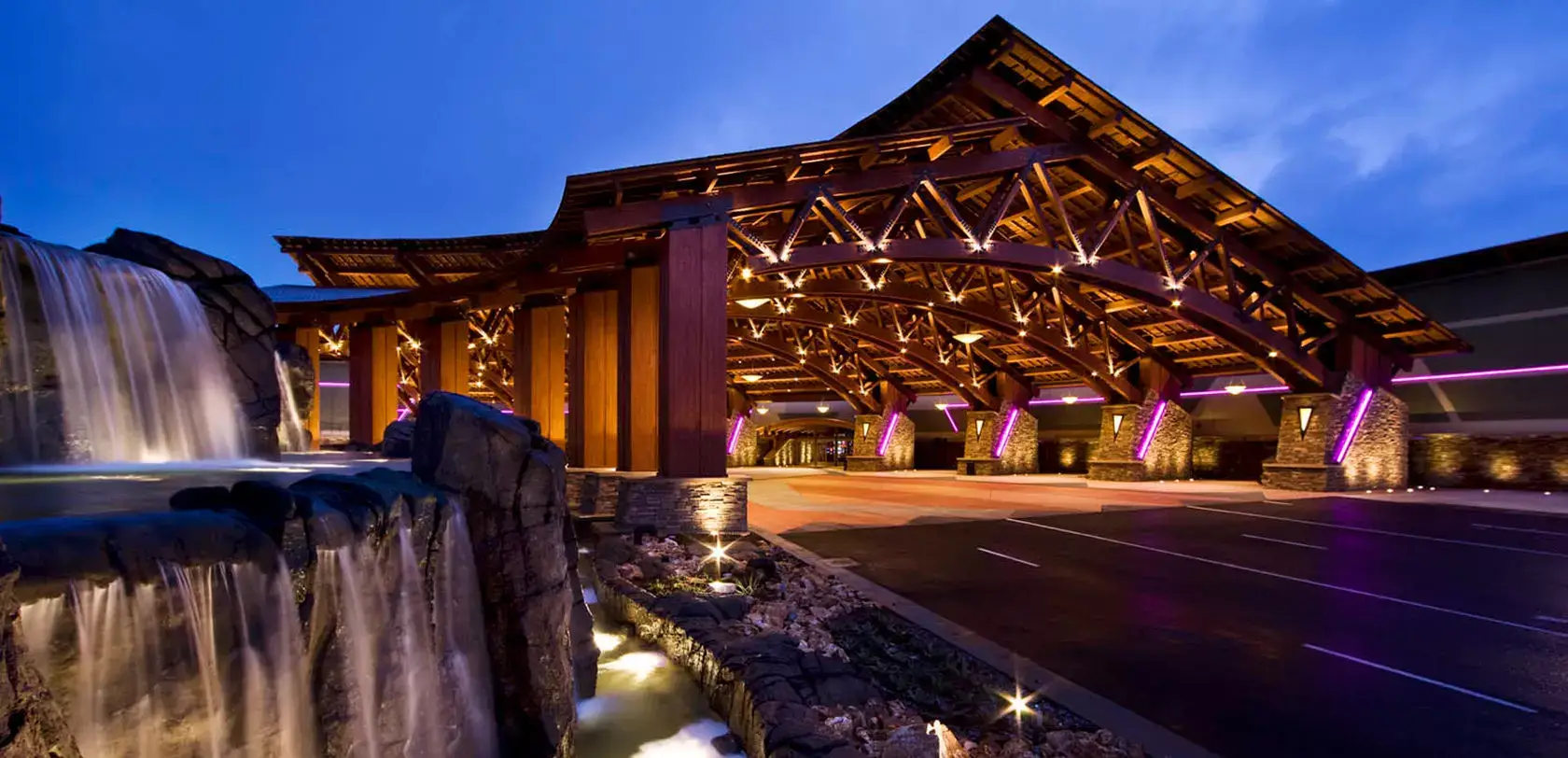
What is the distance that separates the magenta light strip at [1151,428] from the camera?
2758 centimetres

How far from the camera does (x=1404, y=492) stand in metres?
21.8

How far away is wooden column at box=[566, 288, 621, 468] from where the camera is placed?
1606 centimetres

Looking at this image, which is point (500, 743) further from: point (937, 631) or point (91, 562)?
point (937, 631)

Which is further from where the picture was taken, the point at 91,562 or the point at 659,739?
the point at 659,739

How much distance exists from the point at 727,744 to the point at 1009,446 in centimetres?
2895

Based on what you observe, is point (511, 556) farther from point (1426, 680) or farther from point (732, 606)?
point (1426, 680)

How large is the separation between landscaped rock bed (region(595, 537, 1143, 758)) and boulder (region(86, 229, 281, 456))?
16.3 ft

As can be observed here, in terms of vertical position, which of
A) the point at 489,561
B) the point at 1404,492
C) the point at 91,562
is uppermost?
the point at 91,562

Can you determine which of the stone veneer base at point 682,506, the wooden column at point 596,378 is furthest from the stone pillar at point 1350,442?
the wooden column at point 596,378

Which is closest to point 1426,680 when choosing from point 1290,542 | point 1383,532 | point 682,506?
A: point 1290,542

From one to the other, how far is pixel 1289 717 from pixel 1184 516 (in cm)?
1247

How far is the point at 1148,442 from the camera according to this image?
27.7m

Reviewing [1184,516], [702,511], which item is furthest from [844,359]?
[702,511]

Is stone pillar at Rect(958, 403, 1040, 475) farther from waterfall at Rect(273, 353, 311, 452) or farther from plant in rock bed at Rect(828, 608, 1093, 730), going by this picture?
plant in rock bed at Rect(828, 608, 1093, 730)
